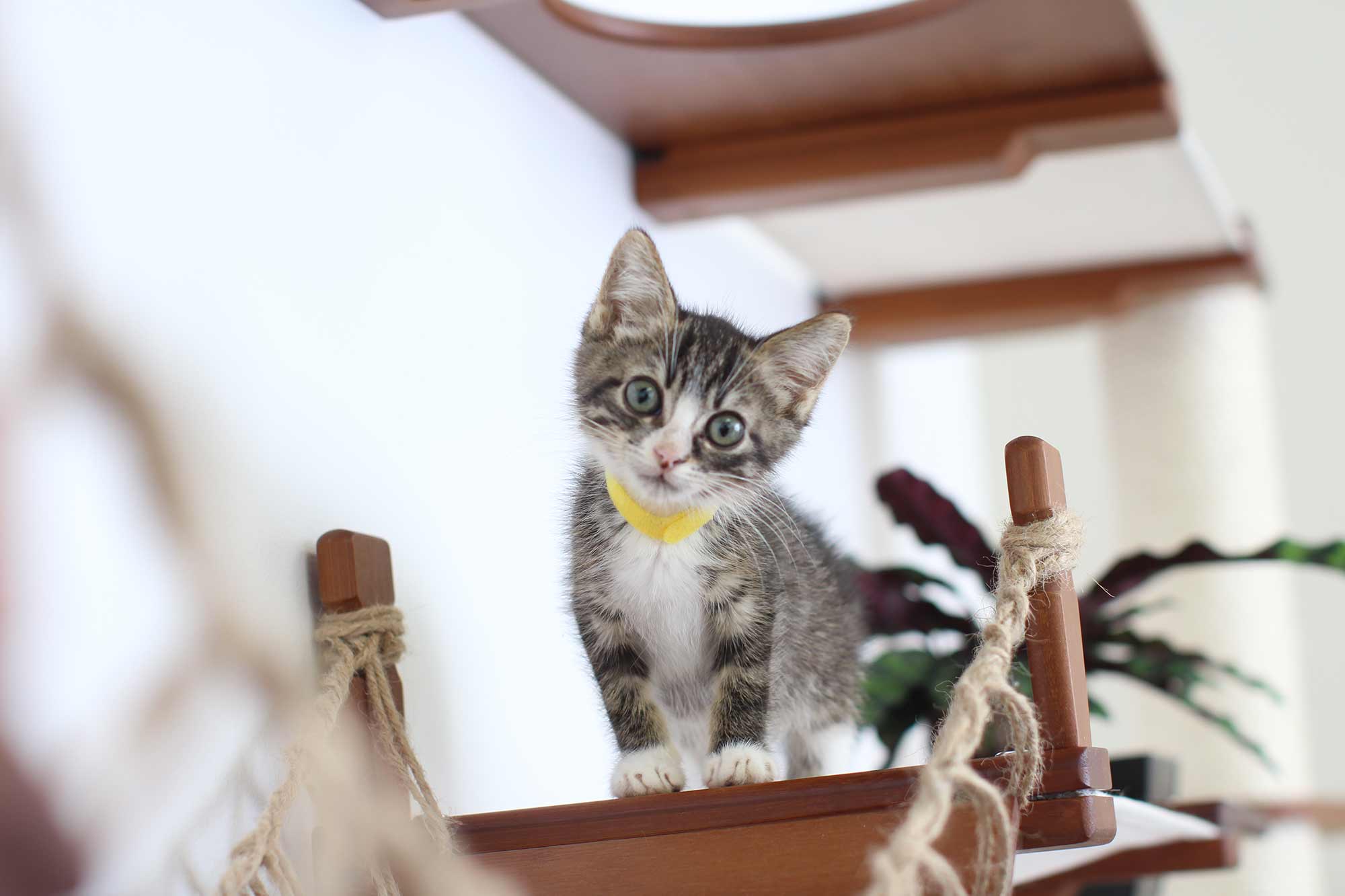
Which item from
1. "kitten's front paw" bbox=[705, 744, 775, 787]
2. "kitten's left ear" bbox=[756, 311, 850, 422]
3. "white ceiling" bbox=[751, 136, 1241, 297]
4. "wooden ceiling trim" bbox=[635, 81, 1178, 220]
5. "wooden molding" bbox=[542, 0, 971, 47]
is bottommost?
"kitten's front paw" bbox=[705, 744, 775, 787]

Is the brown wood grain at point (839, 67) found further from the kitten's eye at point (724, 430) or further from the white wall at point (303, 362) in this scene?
the kitten's eye at point (724, 430)

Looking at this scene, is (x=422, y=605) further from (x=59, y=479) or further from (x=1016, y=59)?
(x=1016, y=59)

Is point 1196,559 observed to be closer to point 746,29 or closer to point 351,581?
point 746,29

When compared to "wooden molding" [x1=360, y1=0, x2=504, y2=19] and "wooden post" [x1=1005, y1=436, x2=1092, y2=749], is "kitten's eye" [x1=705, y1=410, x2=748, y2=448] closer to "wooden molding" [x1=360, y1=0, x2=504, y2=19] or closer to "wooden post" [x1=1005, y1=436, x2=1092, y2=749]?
"wooden post" [x1=1005, y1=436, x2=1092, y2=749]

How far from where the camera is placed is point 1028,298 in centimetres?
206

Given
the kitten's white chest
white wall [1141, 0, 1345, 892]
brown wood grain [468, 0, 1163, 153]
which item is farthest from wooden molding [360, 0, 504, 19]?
white wall [1141, 0, 1345, 892]

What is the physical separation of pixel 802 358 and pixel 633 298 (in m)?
0.12

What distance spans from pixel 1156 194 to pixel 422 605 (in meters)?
1.15

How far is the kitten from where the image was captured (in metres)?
0.85

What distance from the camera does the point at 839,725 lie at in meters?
1.09

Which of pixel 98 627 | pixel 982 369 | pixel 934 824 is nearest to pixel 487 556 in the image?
pixel 98 627

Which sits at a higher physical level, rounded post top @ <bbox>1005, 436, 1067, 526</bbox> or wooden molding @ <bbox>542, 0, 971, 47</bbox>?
wooden molding @ <bbox>542, 0, 971, 47</bbox>

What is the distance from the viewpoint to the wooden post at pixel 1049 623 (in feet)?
2.37

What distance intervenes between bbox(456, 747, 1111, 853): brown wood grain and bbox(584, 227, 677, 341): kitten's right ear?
315mm
